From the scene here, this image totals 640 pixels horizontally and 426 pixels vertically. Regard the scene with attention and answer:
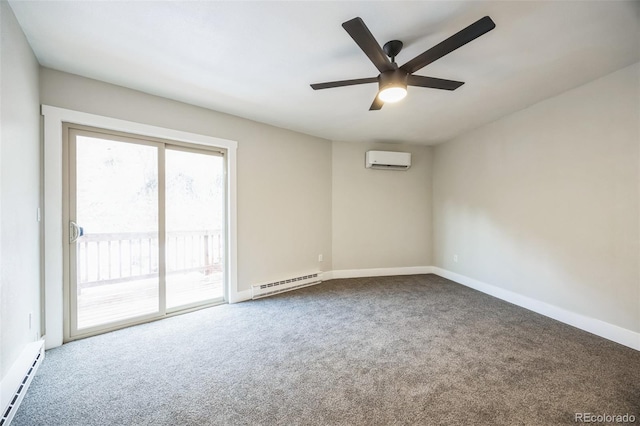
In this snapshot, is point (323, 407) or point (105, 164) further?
point (105, 164)

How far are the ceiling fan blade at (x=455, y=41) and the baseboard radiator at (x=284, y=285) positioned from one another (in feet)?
10.3

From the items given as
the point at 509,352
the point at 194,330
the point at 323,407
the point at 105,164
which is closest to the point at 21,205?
the point at 105,164

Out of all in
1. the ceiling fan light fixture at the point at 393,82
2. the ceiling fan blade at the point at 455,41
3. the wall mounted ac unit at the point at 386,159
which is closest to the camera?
the ceiling fan blade at the point at 455,41

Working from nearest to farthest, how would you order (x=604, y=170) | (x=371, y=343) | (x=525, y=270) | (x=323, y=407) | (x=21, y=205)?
(x=323, y=407) → (x=21, y=205) → (x=371, y=343) → (x=604, y=170) → (x=525, y=270)

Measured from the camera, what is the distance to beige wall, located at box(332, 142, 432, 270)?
4555mm

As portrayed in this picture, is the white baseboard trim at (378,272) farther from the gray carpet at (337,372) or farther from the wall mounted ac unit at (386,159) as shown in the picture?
the wall mounted ac unit at (386,159)

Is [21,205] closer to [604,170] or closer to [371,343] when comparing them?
[371,343]

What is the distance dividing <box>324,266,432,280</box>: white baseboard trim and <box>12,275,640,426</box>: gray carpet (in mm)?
1534

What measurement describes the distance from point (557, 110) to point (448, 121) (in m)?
1.15

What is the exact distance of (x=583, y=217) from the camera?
8.65 feet

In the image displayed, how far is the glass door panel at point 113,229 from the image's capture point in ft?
8.11

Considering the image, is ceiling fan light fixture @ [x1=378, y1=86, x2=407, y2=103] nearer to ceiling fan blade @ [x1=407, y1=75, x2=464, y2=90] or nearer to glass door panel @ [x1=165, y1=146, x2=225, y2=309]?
ceiling fan blade @ [x1=407, y1=75, x2=464, y2=90]

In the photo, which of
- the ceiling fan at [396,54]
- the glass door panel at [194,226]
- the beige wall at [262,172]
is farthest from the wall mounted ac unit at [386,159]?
the glass door panel at [194,226]

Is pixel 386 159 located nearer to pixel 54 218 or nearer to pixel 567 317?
pixel 567 317
